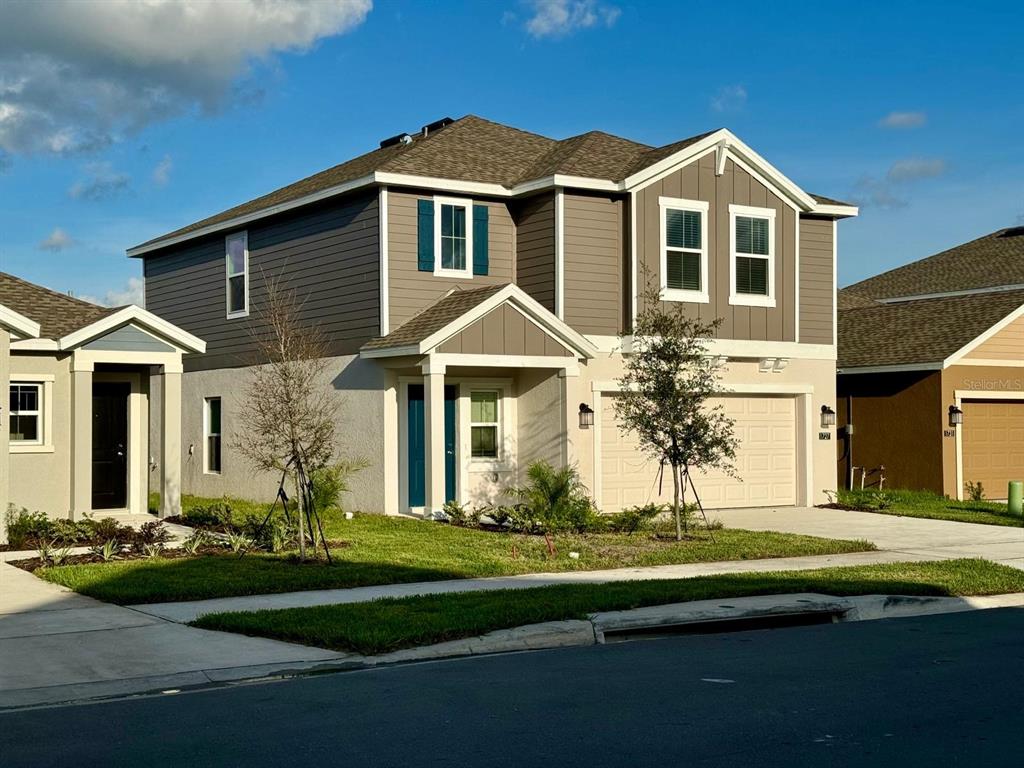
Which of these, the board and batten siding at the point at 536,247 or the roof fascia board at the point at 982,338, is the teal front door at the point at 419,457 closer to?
the board and batten siding at the point at 536,247

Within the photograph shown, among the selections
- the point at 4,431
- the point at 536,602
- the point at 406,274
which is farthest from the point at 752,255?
the point at 4,431

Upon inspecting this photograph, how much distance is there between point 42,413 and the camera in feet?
66.8

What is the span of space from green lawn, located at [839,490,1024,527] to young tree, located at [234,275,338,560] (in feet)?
35.1

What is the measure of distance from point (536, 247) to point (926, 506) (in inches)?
368

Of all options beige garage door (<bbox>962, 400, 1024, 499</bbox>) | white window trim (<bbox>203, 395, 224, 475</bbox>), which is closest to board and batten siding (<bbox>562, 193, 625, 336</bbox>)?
white window trim (<bbox>203, 395, 224, 475</bbox>)

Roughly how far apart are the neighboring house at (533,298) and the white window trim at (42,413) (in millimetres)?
5040

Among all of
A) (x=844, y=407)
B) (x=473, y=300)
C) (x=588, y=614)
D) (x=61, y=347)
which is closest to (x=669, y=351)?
(x=473, y=300)

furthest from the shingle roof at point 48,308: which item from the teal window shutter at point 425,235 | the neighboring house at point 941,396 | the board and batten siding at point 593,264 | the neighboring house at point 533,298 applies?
the neighboring house at point 941,396

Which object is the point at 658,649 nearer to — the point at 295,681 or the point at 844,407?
the point at 295,681

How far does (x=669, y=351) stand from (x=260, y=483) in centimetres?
1006

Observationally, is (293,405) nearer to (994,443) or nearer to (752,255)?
(752,255)

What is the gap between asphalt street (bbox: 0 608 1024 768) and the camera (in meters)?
7.12

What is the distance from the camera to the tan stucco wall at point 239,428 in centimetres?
2188

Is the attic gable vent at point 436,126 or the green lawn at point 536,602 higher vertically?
the attic gable vent at point 436,126
